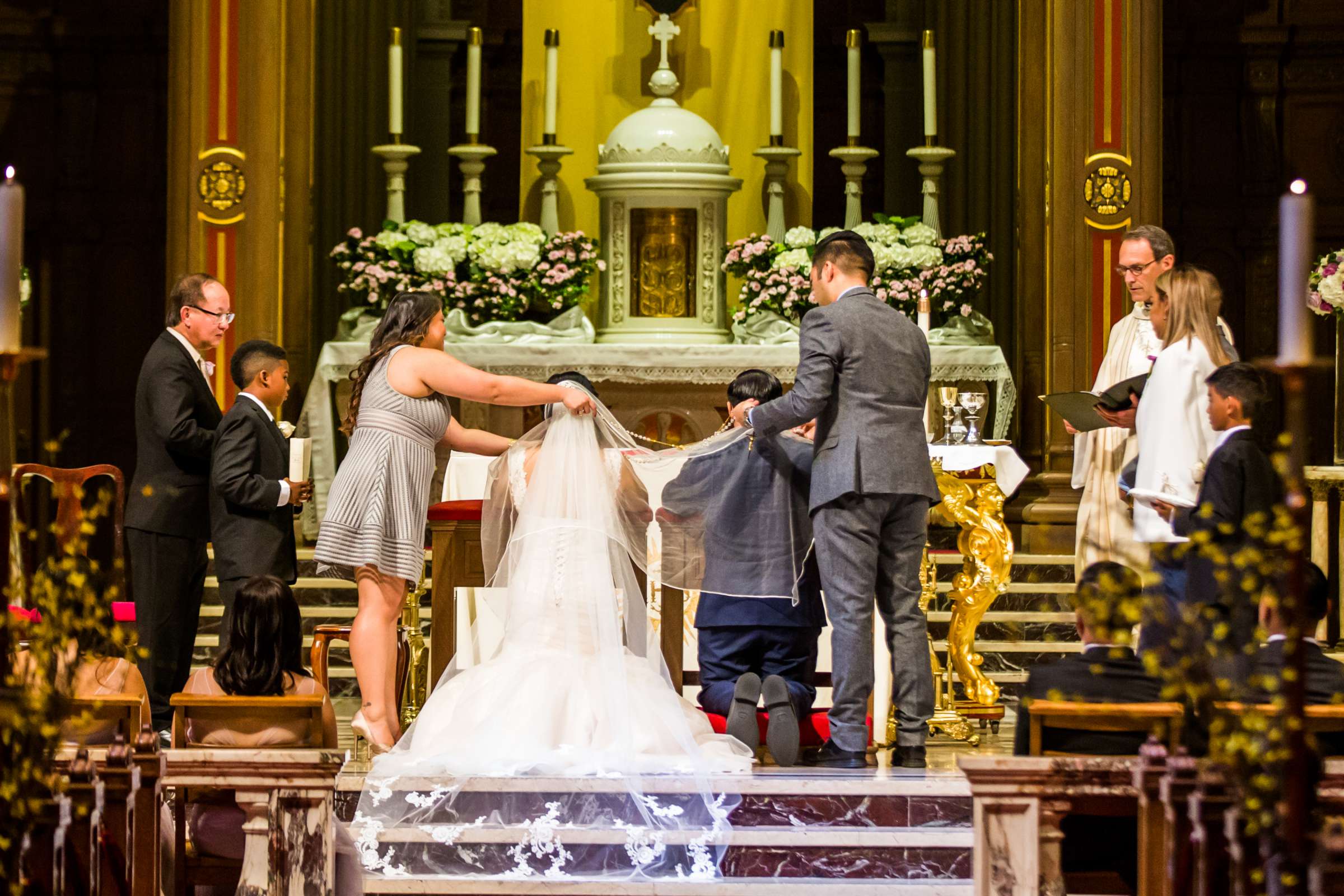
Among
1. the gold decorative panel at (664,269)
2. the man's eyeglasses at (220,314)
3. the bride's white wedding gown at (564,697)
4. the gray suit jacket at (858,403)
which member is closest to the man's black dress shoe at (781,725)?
the bride's white wedding gown at (564,697)

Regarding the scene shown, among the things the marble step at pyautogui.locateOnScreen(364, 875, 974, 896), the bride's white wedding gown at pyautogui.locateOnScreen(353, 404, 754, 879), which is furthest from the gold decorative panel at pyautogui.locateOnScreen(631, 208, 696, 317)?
the marble step at pyautogui.locateOnScreen(364, 875, 974, 896)

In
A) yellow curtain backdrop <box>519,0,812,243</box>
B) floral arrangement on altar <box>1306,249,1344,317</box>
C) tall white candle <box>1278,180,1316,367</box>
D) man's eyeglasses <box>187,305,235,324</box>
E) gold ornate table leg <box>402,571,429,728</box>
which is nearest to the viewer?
tall white candle <box>1278,180,1316,367</box>

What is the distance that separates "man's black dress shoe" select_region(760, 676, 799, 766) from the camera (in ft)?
17.9

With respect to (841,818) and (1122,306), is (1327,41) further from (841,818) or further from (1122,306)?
(841,818)

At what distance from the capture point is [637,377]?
888cm

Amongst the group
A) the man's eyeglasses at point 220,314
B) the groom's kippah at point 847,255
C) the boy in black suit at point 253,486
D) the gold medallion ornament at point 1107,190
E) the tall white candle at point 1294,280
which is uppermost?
the gold medallion ornament at point 1107,190

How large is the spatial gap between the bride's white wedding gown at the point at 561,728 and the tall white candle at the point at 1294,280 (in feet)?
8.04

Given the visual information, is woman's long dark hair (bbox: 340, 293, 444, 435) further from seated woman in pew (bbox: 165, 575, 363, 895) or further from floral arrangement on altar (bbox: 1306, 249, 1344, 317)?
floral arrangement on altar (bbox: 1306, 249, 1344, 317)

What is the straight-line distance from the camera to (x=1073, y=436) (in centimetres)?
878

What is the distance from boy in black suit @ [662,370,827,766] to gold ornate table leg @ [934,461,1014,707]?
0.83 m

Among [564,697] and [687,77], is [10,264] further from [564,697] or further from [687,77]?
[687,77]

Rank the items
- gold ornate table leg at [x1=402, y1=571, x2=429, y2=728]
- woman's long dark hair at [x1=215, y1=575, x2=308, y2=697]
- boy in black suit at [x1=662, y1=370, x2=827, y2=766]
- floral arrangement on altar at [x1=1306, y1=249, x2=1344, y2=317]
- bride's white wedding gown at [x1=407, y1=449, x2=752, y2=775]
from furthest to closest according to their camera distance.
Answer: floral arrangement on altar at [x1=1306, y1=249, x2=1344, y2=317], gold ornate table leg at [x1=402, y1=571, x2=429, y2=728], boy in black suit at [x1=662, y1=370, x2=827, y2=766], bride's white wedding gown at [x1=407, y1=449, x2=752, y2=775], woman's long dark hair at [x1=215, y1=575, x2=308, y2=697]

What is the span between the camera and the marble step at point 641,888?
15.7ft

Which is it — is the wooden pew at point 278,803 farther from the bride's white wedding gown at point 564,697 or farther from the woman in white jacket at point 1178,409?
the woman in white jacket at point 1178,409
